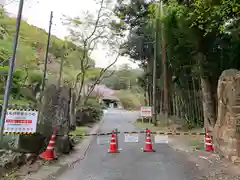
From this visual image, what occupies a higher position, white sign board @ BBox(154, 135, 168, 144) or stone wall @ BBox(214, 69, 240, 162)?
stone wall @ BBox(214, 69, 240, 162)

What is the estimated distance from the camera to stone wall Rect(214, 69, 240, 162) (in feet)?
20.2

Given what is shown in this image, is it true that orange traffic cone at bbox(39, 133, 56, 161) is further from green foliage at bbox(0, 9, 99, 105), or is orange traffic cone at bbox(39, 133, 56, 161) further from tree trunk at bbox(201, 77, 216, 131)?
tree trunk at bbox(201, 77, 216, 131)

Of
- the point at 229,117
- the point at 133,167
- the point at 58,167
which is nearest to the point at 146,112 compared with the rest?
the point at 229,117

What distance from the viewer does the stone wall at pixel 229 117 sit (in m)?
6.17

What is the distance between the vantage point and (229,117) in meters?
6.62

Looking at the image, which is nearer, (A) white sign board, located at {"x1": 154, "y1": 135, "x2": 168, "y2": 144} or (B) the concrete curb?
(B) the concrete curb

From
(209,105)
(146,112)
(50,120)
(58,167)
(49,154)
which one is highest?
(209,105)

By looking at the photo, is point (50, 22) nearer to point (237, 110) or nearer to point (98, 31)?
point (98, 31)

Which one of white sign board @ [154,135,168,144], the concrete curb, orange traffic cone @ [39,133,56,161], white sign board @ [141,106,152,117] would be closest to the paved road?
the concrete curb

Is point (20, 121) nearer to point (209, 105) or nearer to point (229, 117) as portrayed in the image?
point (229, 117)

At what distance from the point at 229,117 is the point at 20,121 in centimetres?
602

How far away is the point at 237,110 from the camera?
246 inches

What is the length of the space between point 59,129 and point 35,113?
2.38 meters

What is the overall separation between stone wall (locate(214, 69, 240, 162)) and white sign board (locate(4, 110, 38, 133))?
18.3 ft
